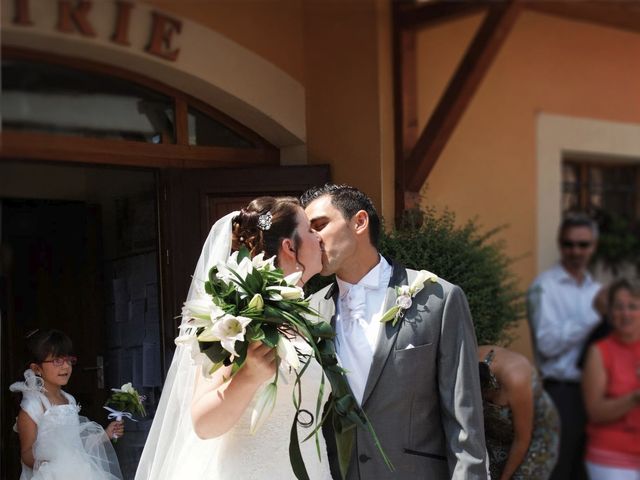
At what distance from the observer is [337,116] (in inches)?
195

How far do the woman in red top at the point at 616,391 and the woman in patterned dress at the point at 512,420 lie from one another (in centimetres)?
154

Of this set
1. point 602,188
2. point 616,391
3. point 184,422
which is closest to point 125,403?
point 184,422

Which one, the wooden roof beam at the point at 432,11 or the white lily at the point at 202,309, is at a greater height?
the wooden roof beam at the point at 432,11

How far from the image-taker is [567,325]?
6172 millimetres

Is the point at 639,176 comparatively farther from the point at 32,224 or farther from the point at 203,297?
the point at 203,297

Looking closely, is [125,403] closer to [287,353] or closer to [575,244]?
[287,353]

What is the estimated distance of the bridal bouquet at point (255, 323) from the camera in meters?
2.78

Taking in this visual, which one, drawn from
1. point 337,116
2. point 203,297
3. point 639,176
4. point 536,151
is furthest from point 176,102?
point 639,176

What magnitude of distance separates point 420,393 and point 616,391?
2978mm

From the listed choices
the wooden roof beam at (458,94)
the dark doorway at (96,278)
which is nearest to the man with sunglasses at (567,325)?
the wooden roof beam at (458,94)

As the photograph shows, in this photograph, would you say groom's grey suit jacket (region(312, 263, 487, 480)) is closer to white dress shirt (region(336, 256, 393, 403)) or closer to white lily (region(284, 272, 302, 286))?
white dress shirt (region(336, 256, 393, 403))

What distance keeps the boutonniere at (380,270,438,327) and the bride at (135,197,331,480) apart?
11.6 inches

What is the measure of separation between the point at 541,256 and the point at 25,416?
12.7 ft

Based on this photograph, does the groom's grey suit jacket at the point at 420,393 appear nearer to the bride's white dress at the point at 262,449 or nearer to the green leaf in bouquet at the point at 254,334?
the bride's white dress at the point at 262,449
